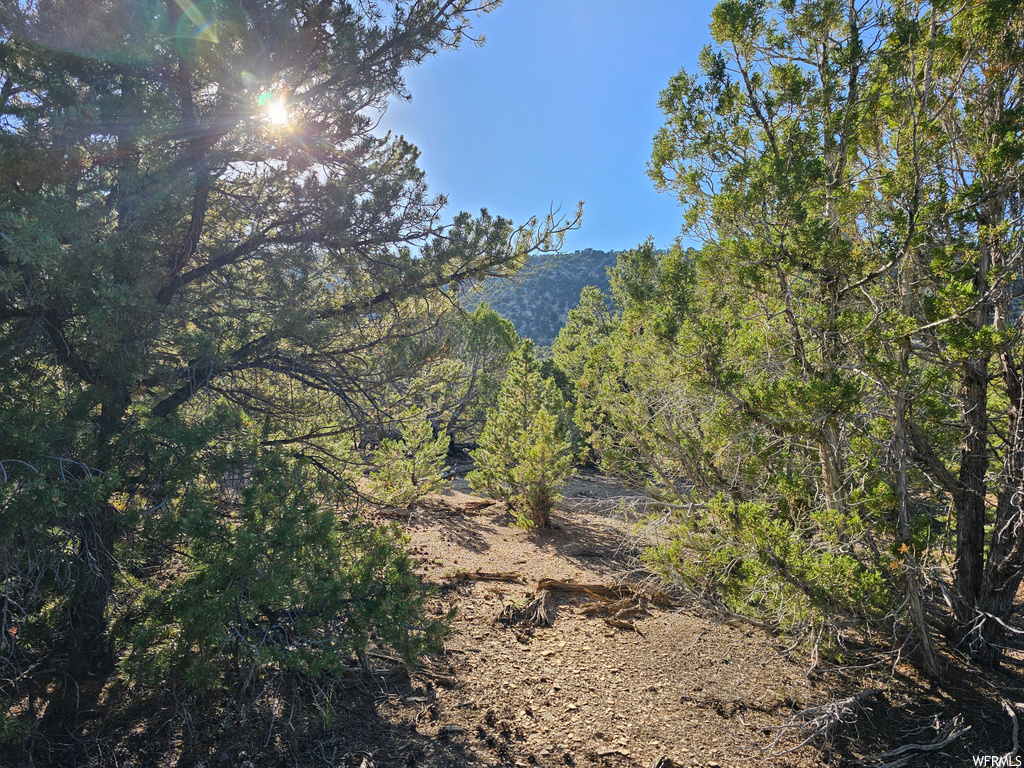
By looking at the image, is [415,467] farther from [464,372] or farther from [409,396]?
[409,396]

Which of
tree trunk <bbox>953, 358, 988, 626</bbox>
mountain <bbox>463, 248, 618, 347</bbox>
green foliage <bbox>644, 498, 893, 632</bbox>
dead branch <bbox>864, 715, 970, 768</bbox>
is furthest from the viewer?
mountain <bbox>463, 248, 618, 347</bbox>

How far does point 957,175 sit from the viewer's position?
3.30 m

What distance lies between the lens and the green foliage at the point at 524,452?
713 centimetres

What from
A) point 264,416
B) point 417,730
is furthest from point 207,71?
point 417,730

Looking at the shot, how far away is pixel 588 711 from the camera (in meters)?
3.11

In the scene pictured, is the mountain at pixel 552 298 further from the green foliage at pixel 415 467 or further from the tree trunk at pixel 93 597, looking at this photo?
the tree trunk at pixel 93 597

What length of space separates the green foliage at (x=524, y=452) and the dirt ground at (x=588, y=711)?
2.75 meters

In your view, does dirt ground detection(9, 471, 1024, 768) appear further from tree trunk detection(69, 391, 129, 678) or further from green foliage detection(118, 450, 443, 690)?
green foliage detection(118, 450, 443, 690)

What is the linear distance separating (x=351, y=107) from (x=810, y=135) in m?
3.34

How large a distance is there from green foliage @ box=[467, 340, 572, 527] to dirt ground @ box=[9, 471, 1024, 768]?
2753mm

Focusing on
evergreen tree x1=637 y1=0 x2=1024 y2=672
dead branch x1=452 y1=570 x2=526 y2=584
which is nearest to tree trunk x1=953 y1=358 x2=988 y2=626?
evergreen tree x1=637 y1=0 x2=1024 y2=672

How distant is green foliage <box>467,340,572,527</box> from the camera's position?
7.13 metres

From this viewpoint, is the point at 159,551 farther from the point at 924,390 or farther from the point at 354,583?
the point at 924,390

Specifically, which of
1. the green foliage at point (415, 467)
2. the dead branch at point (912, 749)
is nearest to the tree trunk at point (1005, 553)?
the dead branch at point (912, 749)
